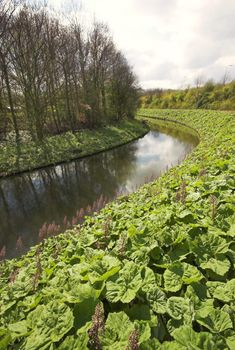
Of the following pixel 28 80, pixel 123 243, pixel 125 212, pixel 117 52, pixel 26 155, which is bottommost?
pixel 26 155

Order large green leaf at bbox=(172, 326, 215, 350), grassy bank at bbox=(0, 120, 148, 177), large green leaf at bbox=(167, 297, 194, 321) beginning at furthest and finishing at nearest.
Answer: grassy bank at bbox=(0, 120, 148, 177) → large green leaf at bbox=(167, 297, 194, 321) → large green leaf at bbox=(172, 326, 215, 350)

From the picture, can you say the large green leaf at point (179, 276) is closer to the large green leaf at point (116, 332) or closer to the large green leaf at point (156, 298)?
the large green leaf at point (156, 298)

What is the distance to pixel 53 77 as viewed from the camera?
2697 centimetres

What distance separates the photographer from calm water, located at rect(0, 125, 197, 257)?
10172 mm

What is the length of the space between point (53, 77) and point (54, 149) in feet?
31.0

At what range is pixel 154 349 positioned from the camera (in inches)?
86.6

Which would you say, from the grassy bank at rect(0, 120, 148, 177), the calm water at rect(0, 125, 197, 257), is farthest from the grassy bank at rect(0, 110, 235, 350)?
the grassy bank at rect(0, 120, 148, 177)

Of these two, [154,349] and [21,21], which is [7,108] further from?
[154,349]

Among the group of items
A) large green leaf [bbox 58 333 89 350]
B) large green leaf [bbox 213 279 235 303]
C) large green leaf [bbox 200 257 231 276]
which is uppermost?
large green leaf [bbox 58 333 89 350]

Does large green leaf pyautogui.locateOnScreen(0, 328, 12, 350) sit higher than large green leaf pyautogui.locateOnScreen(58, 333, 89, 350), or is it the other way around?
large green leaf pyautogui.locateOnScreen(58, 333, 89, 350)

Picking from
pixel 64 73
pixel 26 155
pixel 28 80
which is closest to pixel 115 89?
pixel 64 73

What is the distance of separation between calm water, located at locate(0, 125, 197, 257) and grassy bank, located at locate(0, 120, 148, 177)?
865mm

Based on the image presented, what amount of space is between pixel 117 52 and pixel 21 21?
2021cm

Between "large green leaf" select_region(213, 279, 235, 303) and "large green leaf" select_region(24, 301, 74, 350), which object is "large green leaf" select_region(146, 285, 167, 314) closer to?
"large green leaf" select_region(213, 279, 235, 303)
